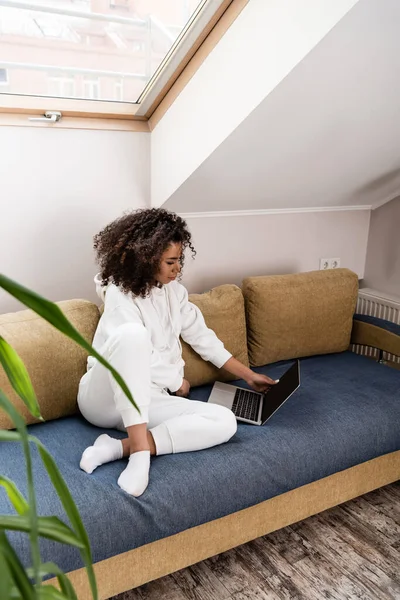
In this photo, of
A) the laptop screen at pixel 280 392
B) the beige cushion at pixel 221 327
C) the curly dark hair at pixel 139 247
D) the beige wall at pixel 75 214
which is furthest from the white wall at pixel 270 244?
the laptop screen at pixel 280 392

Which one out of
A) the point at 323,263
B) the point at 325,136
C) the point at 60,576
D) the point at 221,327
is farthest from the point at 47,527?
the point at 323,263

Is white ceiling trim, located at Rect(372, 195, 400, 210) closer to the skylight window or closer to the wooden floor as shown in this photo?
the skylight window

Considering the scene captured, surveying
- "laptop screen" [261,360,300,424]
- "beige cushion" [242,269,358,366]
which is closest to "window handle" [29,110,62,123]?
"beige cushion" [242,269,358,366]

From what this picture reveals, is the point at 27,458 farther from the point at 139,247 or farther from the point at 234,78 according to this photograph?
the point at 234,78

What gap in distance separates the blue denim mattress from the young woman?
0.05m

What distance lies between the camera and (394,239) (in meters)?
3.08

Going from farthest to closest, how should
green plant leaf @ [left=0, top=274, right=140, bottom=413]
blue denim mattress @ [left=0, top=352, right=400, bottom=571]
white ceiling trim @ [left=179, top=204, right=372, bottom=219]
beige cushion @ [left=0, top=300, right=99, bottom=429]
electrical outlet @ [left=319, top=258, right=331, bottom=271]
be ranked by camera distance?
1. electrical outlet @ [left=319, top=258, right=331, bottom=271]
2. white ceiling trim @ [left=179, top=204, right=372, bottom=219]
3. beige cushion @ [left=0, top=300, right=99, bottom=429]
4. blue denim mattress @ [left=0, top=352, right=400, bottom=571]
5. green plant leaf @ [left=0, top=274, right=140, bottom=413]

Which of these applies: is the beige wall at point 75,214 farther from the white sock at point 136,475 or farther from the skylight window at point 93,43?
the white sock at point 136,475

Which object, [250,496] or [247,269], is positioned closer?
[250,496]

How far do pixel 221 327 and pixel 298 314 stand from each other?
0.40 metres

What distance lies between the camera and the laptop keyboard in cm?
200

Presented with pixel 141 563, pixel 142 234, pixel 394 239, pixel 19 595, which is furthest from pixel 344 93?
pixel 19 595

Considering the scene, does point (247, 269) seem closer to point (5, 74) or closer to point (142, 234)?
point (142, 234)

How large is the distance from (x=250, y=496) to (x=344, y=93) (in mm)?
1339
